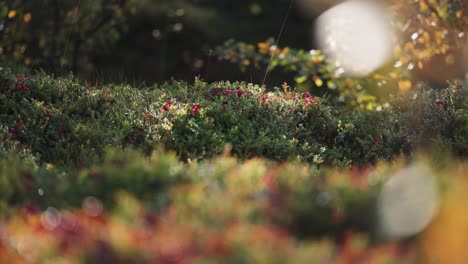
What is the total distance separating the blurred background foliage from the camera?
9.02 metres

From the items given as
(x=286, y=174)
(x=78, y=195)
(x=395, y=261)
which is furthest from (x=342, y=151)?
(x=395, y=261)

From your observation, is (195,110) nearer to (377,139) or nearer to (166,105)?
(166,105)

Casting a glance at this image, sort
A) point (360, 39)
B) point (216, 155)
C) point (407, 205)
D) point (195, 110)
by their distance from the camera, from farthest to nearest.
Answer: point (360, 39), point (195, 110), point (216, 155), point (407, 205)

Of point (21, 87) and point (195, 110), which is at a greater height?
point (195, 110)

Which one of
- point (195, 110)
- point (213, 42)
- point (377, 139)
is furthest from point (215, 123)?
point (213, 42)

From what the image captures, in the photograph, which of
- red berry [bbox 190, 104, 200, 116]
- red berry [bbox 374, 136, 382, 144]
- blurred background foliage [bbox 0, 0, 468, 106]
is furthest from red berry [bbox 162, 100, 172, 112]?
red berry [bbox 374, 136, 382, 144]

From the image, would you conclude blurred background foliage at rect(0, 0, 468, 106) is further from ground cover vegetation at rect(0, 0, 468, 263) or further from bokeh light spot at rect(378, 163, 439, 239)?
bokeh light spot at rect(378, 163, 439, 239)

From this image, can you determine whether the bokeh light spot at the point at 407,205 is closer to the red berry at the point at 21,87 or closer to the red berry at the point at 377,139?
the red berry at the point at 377,139

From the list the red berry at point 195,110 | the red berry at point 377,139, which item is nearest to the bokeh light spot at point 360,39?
the red berry at point 377,139

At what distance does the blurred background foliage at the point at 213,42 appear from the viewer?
9.02 metres

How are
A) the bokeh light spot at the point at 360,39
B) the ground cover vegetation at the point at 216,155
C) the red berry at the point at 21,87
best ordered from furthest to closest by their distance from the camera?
the bokeh light spot at the point at 360,39
the red berry at the point at 21,87
the ground cover vegetation at the point at 216,155

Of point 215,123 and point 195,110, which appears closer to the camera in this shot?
point 195,110

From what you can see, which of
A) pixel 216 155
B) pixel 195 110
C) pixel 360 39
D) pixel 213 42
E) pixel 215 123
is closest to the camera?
pixel 216 155

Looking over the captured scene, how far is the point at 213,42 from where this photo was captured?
1574cm
